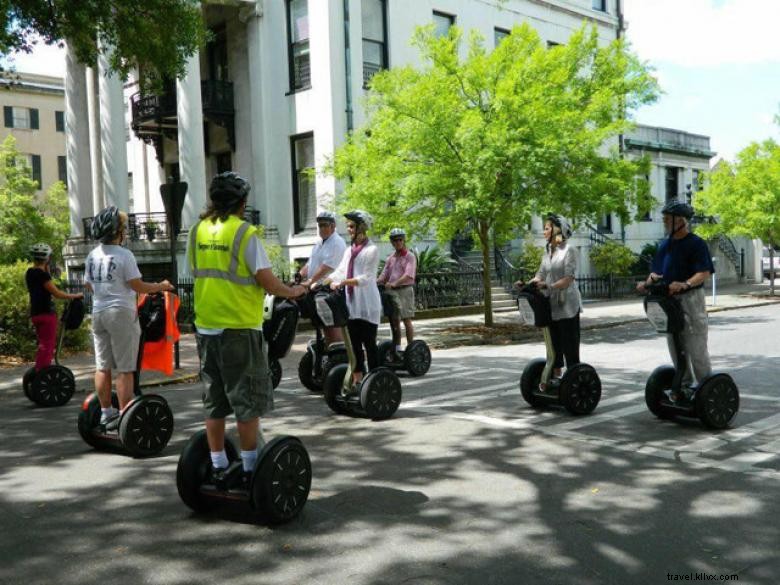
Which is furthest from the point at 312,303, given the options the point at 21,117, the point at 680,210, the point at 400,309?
the point at 21,117

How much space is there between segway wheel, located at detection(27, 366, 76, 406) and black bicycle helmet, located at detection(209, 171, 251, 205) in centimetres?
567

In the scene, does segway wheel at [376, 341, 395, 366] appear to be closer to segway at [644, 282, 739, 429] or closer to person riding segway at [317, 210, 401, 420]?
person riding segway at [317, 210, 401, 420]

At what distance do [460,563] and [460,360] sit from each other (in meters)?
9.13

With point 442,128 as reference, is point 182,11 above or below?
above

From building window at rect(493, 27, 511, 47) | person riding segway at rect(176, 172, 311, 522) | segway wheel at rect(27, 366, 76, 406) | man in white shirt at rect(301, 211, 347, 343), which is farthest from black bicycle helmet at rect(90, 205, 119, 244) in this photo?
building window at rect(493, 27, 511, 47)

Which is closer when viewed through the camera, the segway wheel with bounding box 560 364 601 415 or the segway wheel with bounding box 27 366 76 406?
the segway wheel with bounding box 560 364 601 415

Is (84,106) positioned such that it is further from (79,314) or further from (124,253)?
(124,253)

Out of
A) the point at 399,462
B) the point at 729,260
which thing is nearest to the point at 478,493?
the point at 399,462

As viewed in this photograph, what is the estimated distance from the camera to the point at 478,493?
5.46m

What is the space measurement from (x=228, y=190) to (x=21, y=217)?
31.9 m

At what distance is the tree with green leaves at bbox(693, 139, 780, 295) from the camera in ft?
88.7

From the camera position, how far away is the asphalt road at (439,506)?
13.7 ft

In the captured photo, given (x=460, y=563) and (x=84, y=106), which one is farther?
(x=84, y=106)

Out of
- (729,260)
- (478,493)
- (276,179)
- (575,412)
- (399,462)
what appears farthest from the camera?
(729,260)
